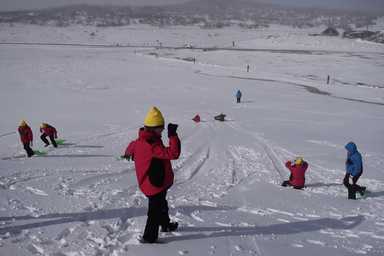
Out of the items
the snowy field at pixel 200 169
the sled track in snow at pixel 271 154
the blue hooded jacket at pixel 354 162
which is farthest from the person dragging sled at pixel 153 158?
the sled track in snow at pixel 271 154

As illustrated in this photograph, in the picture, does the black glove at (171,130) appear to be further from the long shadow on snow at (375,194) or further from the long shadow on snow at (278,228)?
the long shadow on snow at (375,194)

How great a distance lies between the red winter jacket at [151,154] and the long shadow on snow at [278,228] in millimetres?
802

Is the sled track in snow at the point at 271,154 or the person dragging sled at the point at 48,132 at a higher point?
the person dragging sled at the point at 48,132

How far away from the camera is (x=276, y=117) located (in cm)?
1728

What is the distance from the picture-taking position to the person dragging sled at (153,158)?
3.91 meters

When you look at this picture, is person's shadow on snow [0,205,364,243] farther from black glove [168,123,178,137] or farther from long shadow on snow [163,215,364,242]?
black glove [168,123,178,137]

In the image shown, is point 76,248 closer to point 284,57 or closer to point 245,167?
point 245,167

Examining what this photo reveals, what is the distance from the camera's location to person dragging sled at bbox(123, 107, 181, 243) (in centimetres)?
391

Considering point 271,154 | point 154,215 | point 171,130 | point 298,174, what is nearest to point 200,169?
point 298,174

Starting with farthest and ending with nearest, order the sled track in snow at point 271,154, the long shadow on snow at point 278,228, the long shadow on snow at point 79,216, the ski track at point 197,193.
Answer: the sled track in snow at point 271,154 < the long shadow on snow at point 278,228 < the long shadow on snow at point 79,216 < the ski track at point 197,193

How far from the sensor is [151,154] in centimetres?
394

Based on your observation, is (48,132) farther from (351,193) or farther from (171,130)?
(351,193)

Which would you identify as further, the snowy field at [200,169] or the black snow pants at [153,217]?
the snowy field at [200,169]

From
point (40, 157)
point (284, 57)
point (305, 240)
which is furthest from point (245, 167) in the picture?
point (284, 57)
